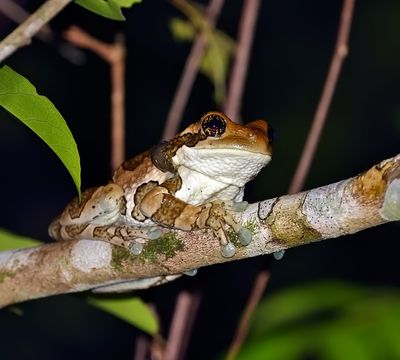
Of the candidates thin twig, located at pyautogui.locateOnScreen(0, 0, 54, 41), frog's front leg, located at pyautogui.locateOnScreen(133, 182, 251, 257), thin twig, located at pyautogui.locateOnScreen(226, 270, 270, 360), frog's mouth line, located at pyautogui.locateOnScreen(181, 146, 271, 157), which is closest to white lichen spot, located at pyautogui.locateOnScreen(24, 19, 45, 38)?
frog's front leg, located at pyautogui.locateOnScreen(133, 182, 251, 257)

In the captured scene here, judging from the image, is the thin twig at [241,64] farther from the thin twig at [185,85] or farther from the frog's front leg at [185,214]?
the frog's front leg at [185,214]

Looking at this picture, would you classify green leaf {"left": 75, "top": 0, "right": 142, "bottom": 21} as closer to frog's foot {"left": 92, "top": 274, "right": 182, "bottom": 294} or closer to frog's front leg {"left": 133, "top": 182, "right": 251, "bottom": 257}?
frog's front leg {"left": 133, "top": 182, "right": 251, "bottom": 257}

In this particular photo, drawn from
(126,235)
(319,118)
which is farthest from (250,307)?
(319,118)

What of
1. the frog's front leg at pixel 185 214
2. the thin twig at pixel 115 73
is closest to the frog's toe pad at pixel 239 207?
the frog's front leg at pixel 185 214

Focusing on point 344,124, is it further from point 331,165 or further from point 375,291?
point 375,291

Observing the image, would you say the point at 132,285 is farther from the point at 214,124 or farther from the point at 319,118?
the point at 319,118

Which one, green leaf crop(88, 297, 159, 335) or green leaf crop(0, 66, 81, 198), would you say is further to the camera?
green leaf crop(88, 297, 159, 335)
